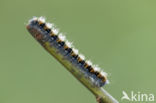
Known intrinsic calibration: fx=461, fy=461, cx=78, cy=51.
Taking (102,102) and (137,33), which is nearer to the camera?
(102,102)

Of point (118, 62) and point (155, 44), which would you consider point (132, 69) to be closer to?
point (118, 62)

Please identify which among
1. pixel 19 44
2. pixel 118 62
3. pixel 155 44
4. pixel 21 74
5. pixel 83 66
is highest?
pixel 155 44

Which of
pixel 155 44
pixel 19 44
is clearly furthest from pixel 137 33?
pixel 19 44

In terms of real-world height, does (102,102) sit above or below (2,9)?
below

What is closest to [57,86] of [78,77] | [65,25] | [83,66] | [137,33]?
[65,25]

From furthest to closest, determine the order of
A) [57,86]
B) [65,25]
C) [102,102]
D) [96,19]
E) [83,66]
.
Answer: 1. [96,19]
2. [65,25]
3. [57,86]
4. [83,66]
5. [102,102]

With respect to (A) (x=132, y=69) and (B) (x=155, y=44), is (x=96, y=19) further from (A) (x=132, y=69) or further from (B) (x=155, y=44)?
(A) (x=132, y=69)

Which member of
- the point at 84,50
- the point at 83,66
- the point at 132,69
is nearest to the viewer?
the point at 83,66
